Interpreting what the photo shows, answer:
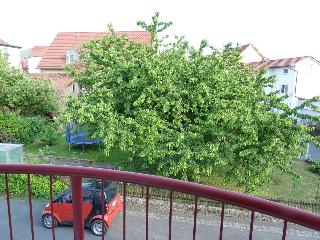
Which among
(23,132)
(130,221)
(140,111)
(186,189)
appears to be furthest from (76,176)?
(23,132)

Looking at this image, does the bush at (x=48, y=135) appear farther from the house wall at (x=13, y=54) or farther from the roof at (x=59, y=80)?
the house wall at (x=13, y=54)

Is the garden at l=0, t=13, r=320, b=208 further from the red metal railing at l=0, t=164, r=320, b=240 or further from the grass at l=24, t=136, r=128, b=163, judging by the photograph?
the red metal railing at l=0, t=164, r=320, b=240

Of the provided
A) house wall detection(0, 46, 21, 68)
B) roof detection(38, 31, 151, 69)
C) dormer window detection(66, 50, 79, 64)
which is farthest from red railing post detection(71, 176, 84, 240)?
house wall detection(0, 46, 21, 68)

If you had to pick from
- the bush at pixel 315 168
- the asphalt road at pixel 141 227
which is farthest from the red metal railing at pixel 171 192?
the bush at pixel 315 168

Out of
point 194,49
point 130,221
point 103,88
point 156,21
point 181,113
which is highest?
point 156,21

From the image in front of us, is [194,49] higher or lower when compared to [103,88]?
higher

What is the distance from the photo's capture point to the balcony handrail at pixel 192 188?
130 cm

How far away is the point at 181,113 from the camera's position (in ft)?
32.2

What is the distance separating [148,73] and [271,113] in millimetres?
3905

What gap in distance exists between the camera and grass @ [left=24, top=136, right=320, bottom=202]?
1130 centimetres

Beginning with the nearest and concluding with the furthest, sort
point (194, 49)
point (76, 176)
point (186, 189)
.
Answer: point (186, 189)
point (76, 176)
point (194, 49)

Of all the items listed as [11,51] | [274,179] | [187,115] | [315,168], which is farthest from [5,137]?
[315,168]

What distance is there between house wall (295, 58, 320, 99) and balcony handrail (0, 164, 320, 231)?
24.4 meters

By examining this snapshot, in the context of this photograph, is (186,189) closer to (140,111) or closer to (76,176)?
(76,176)
